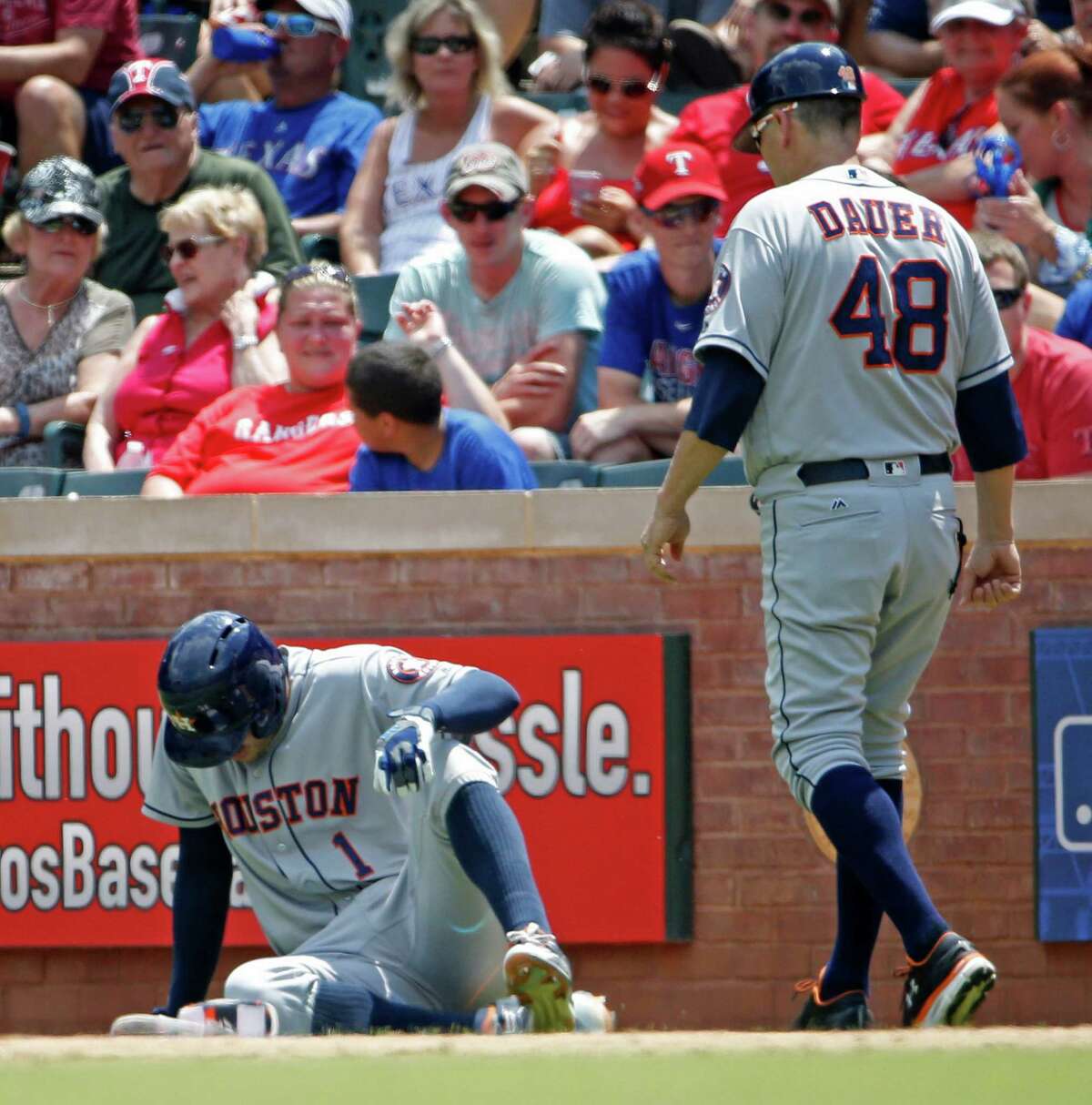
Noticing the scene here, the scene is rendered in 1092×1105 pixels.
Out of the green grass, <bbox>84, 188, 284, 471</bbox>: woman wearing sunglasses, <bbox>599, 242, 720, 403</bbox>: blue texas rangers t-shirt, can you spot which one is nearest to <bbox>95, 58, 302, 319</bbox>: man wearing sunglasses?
<bbox>84, 188, 284, 471</bbox>: woman wearing sunglasses

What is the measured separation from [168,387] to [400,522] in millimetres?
1436

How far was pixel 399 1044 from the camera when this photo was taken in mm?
3096

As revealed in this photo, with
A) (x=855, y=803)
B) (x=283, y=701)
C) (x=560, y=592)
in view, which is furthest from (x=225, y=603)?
(x=855, y=803)

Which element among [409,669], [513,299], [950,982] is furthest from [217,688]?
[513,299]

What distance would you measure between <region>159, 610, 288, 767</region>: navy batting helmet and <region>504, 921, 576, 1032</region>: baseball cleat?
2.49ft

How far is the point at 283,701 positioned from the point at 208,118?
179 inches

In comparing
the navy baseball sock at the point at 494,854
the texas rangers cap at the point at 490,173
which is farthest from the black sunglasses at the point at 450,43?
the navy baseball sock at the point at 494,854

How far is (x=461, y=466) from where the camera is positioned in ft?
17.5

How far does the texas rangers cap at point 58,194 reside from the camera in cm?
661

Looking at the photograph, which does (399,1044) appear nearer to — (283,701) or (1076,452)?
(283,701)

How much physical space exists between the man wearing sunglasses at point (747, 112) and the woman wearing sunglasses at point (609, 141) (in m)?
0.13

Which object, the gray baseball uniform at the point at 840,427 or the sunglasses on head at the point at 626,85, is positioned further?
the sunglasses on head at the point at 626,85

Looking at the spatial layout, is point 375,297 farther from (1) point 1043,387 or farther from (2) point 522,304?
(1) point 1043,387

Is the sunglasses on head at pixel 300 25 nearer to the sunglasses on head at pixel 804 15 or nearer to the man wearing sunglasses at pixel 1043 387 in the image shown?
the sunglasses on head at pixel 804 15
